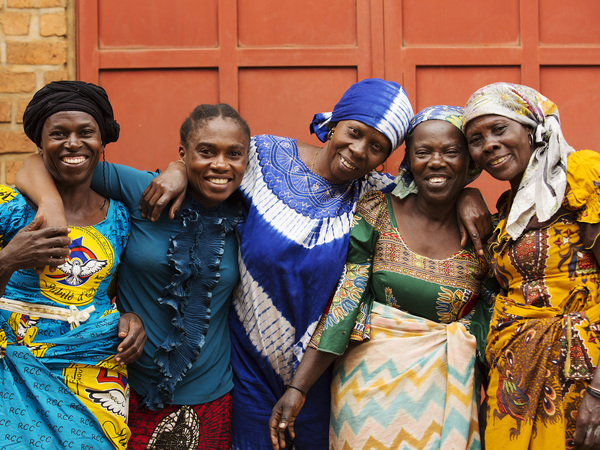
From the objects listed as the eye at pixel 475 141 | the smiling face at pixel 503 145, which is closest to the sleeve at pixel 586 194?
the smiling face at pixel 503 145

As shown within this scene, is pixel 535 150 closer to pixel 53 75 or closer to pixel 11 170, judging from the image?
pixel 53 75

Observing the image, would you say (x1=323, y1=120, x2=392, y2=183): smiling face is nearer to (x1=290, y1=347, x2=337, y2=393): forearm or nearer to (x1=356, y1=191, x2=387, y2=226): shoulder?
(x1=356, y1=191, x2=387, y2=226): shoulder

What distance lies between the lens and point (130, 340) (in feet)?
7.67

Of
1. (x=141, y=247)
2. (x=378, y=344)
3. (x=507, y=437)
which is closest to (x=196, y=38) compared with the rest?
(x=141, y=247)

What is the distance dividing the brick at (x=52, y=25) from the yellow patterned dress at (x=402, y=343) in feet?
6.41

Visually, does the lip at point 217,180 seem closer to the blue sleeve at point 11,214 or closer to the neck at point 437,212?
the blue sleeve at point 11,214

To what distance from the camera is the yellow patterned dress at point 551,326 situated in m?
2.21

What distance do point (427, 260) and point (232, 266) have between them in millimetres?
822

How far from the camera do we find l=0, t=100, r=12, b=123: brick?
3.28 m

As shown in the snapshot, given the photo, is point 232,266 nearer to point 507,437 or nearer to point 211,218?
point 211,218

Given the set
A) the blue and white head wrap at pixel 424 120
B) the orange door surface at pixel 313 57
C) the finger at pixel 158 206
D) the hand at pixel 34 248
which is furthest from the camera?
the orange door surface at pixel 313 57

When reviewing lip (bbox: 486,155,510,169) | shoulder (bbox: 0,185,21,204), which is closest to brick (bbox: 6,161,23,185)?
shoulder (bbox: 0,185,21,204)

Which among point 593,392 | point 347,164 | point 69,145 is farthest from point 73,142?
point 593,392

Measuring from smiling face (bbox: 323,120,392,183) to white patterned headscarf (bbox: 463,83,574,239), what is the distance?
14.8 inches
